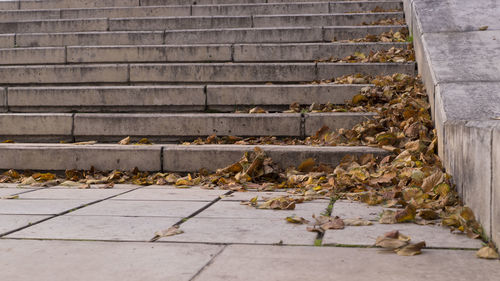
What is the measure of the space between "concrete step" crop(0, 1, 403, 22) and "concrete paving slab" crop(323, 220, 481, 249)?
17.1 feet

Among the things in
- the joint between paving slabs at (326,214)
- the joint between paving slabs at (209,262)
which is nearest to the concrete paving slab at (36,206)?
the joint between paving slabs at (209,262)

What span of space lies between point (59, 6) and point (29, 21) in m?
1.21

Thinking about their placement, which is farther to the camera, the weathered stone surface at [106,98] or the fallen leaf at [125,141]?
the weathered stone surface at [106,98]

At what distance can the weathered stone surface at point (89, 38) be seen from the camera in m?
6.53

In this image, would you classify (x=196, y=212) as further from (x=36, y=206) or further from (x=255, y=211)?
(x=36, y=206)

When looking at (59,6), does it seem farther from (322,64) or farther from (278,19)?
(322,64)

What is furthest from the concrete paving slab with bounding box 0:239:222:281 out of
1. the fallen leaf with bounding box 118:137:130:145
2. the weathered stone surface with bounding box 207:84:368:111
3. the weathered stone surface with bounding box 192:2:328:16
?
the weathered stone surface with bounding box 192:2:328:16

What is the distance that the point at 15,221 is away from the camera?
8.60ft

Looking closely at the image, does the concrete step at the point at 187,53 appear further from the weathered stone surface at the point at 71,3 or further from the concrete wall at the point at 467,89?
the weathered stone surface at the point at 71,3

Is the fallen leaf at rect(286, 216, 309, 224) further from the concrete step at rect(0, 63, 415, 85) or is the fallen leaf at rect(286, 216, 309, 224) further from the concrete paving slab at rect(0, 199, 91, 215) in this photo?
the concrete step at rect(0, 63, 415, 85)

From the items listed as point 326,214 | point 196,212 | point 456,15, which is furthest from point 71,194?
point 456,15

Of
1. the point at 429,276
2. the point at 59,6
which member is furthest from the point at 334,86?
the point at 59,6

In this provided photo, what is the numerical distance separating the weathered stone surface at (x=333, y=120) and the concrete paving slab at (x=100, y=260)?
2.39 metres

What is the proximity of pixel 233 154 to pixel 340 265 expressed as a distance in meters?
2.17
